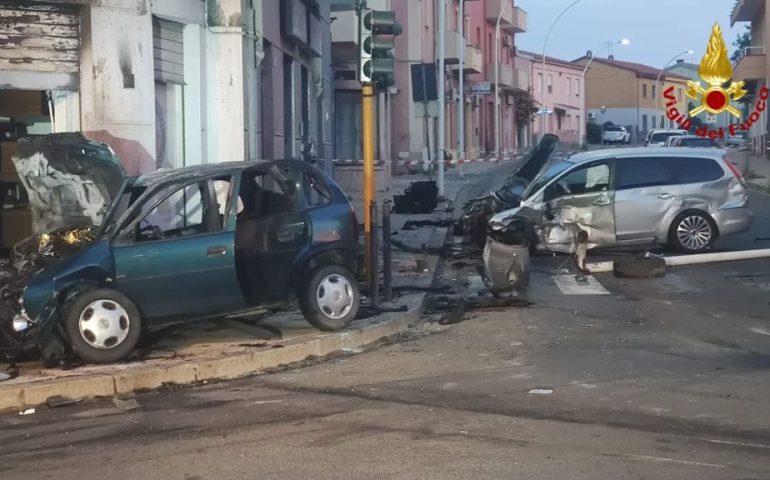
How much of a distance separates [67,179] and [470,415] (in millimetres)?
6197

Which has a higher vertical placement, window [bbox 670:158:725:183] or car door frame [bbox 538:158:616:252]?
window [bbox 670:158:725:183]

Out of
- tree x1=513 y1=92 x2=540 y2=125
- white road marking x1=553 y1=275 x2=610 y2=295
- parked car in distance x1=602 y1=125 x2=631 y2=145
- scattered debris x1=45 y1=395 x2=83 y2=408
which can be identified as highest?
tree x1=513 y1=92 x2=540 y2=125

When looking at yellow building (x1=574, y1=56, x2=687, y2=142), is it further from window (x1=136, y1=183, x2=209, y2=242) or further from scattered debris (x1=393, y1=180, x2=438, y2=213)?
window (x1=136, y1=183, x2=209, y2=242)

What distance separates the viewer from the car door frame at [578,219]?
53.1 ft

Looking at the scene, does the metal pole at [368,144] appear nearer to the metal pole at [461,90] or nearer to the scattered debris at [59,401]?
the scattered debris at [59,401]

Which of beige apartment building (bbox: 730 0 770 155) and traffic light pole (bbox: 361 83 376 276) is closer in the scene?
traffic light pole (bbox: 361 83 376 276)

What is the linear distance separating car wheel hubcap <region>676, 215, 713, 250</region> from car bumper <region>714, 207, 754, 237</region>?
0.18 meters

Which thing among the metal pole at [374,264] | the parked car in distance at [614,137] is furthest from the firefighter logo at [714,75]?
the parked car in distance at [614,137]

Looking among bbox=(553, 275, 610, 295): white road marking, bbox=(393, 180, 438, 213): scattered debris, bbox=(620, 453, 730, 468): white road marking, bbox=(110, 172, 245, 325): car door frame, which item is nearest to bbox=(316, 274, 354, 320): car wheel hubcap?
bbox=(110, 172, 245, 325): car door frame

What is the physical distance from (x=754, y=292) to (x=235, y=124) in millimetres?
7209

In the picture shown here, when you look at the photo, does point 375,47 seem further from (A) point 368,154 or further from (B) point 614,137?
(B) point 614,137

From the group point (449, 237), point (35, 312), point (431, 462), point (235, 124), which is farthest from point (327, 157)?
point (431, 462)

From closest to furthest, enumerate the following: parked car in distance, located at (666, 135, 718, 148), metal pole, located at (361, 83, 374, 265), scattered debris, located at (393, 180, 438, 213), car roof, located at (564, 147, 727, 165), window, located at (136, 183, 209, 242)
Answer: window, located at (136, 183, 209, 242) < metal pole, located at (361, 83, 374, 265) < car roof, located at (564, 147, 727, 165) < scattered debris, located at (393, 180, 438, 213) < parked car in distance, located at (666, 135, 718, 148)

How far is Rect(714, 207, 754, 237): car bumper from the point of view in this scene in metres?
16.3
